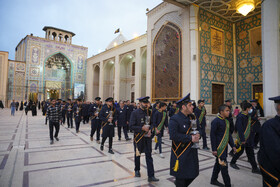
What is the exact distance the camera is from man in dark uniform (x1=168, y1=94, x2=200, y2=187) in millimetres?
2121

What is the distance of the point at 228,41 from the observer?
11.2 metres

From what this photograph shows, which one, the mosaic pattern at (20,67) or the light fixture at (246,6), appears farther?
the mosaic pattern at (20,67)

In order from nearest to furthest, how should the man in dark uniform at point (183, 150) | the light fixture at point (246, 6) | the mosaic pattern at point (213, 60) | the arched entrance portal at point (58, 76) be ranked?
the man in dark uniform at point (183, 150), the light fixture at point (246, 6), the mosaic pattern at point (213, 60), the arched entrance portal at point (58, 76)

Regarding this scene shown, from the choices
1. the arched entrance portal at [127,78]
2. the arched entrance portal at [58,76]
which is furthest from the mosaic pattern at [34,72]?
the arched entrance portal at [127,78]

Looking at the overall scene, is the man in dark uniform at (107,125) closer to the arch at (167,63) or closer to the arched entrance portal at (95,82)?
the arch at (167,63)

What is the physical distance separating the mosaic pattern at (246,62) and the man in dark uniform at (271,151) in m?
9.97

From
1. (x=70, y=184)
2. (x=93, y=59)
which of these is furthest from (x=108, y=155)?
(x=93, y=59)

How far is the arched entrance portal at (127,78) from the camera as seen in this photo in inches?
809

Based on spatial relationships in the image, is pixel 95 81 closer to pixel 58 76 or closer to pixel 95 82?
pixel 95 82

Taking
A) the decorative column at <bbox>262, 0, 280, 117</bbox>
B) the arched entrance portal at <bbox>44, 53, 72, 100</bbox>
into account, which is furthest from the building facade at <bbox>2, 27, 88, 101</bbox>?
the decorative column at <bbox>262, 0, 280, 117</bbox>

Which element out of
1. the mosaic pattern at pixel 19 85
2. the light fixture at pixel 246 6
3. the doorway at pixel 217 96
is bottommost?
the doorway at pixel 217 96

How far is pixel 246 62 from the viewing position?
1074 cm

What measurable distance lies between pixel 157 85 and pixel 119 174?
9.08 metres

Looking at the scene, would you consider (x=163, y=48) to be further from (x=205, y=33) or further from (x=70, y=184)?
(x=70, y=184)
